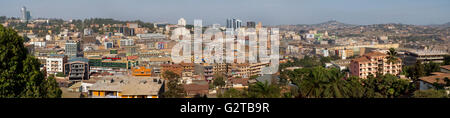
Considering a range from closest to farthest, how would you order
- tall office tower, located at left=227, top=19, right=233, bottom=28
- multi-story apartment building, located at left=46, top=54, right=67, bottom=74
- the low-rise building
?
1. the low-rise building
2. multi-story apartment building, located at left=46, top=54, right=67, bottom=74
3. tall office tower, located at left=227, top=19, right=233, bottom=28

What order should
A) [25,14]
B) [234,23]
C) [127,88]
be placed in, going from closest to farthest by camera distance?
[127,88] < [234,23] < [25,14]

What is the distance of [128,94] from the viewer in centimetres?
557

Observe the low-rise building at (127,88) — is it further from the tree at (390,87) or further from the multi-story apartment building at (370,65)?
the multi-story apartment building at (370,65)

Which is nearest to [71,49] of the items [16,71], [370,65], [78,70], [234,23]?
[78,70]

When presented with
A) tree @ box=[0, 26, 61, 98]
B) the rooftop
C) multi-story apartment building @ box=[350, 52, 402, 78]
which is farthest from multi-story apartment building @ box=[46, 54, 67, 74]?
tree @ box=[0, 26, 61, 98]

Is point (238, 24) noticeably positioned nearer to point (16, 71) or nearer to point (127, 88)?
point (127, 88)

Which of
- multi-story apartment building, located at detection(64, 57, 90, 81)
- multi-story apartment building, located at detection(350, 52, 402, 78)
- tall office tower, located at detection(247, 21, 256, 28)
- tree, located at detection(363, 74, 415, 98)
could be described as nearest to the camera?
tree, located at detection(363, 74, 415, 98)

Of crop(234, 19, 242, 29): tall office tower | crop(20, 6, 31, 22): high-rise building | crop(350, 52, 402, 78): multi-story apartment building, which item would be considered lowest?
crop(350, 52, 402, 78): multi-story apartment building

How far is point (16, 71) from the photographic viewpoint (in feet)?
13.9

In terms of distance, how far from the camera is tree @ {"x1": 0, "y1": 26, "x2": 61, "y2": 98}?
161 inches

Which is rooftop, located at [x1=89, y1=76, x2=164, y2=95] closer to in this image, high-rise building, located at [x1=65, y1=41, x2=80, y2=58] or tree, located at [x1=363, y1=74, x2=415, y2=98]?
tree, located at [x1=363, y1=74, x2=415, y2=98]

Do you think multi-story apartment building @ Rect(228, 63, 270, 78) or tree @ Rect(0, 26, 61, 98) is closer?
tree @ Rect(0, 26, 61, 98)
